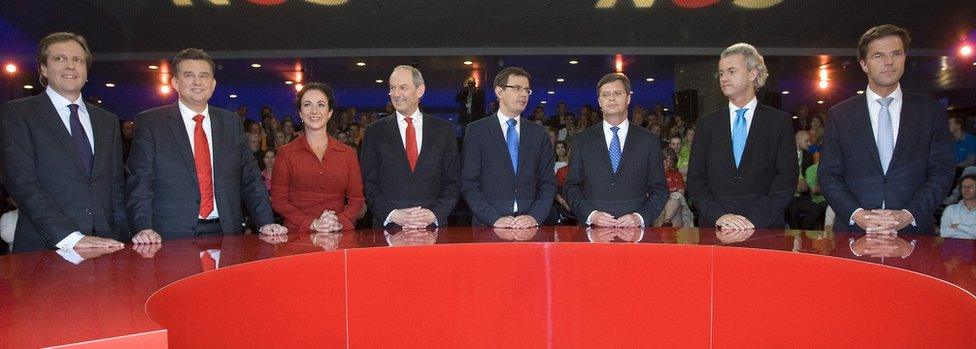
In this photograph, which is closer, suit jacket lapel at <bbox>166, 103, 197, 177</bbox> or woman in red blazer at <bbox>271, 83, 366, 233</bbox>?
suit jacket lapel at <bbox>166, 103, 197, 177</bbox>

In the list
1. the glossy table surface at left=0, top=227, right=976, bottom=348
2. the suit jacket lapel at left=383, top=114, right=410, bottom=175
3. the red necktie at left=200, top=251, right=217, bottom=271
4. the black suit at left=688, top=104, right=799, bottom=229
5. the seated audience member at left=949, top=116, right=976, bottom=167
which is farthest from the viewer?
the seated audience member at left=949, top=116, right=976, bottom=167

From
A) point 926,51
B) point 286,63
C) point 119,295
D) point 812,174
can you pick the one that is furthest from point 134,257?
point 926,51

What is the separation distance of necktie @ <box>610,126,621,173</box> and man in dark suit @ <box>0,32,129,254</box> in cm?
209

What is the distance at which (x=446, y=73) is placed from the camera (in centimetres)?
1029

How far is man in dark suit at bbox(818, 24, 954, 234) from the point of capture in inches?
109

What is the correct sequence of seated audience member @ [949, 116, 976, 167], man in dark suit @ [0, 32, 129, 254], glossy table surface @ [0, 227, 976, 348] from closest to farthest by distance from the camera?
glossy table surface @ [0, 227, 976, 348] → man in dark suit @ [0, 32, 129, 254] → seated audience member @ [949, 116, 976, 167]

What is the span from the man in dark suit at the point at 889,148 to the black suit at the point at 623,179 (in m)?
0.70

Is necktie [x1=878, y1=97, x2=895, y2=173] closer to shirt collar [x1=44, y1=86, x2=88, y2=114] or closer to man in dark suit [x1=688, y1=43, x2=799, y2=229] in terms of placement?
man in dark suit [x1=688, y1=43, x2=799, y2=229]

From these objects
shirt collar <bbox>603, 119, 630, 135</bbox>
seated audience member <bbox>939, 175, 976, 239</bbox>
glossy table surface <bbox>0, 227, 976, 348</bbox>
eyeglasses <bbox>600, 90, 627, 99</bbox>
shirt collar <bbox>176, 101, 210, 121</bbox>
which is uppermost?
eyeglasses <bbox>600, 90, 627, 99</bbox>

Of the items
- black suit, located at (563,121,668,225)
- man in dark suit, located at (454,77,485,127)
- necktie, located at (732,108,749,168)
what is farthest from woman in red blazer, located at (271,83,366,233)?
Answer: man in dark suit, located at (454,77,485,127)

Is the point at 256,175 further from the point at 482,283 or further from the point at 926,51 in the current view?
the point at 926,51

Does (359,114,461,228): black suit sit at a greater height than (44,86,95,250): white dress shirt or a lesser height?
lesser

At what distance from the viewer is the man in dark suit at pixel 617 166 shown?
3162 mm

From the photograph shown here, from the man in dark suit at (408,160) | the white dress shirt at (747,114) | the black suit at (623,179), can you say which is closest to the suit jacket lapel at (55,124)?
the man in dark suit at (408,160)
